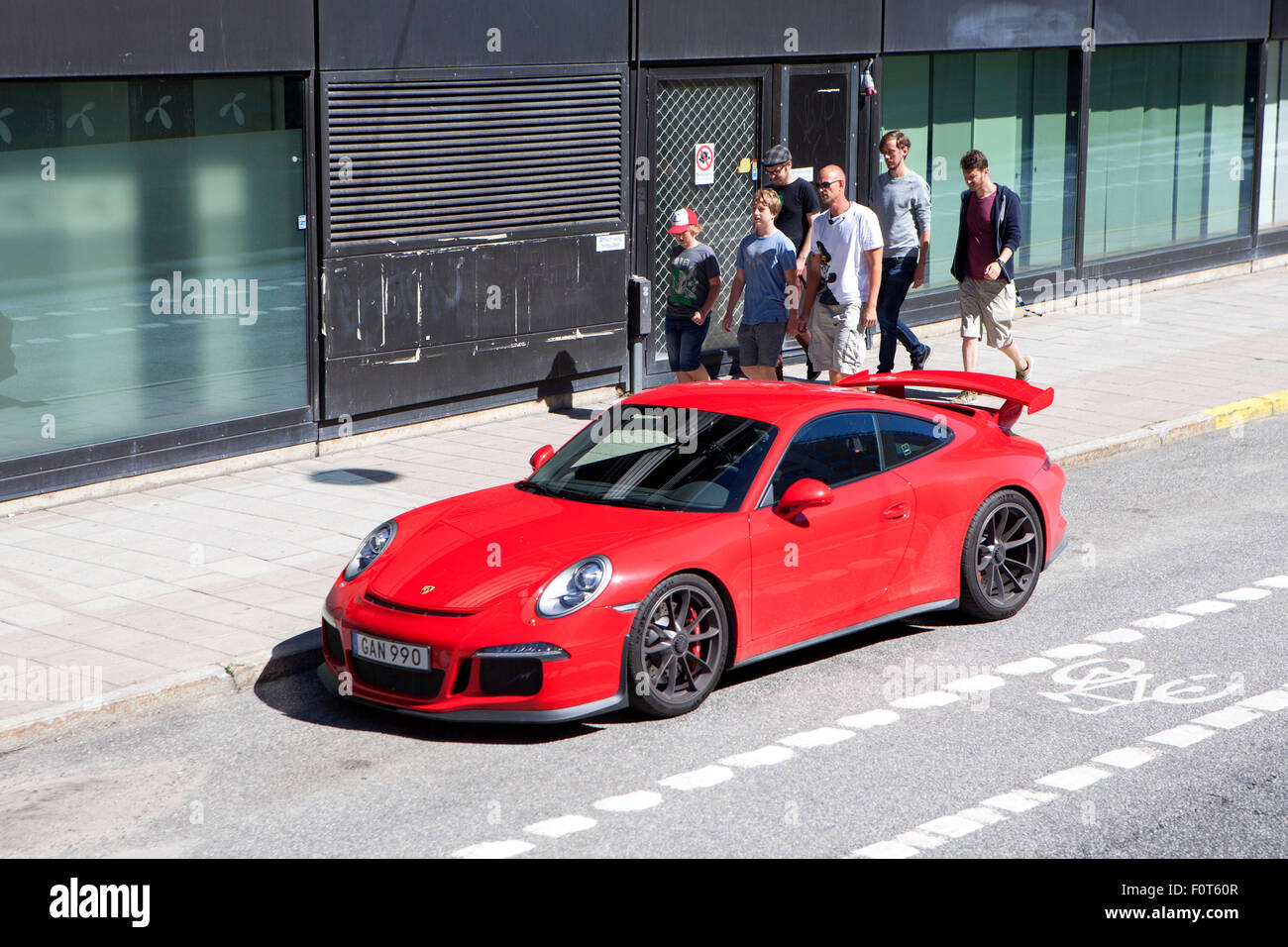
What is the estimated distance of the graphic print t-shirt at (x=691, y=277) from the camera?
1305 cm

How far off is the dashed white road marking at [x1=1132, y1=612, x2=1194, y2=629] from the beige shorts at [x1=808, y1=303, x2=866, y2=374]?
459 cm

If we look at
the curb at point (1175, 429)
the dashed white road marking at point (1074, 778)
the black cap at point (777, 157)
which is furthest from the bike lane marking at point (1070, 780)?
the black cap at point (777, 157)

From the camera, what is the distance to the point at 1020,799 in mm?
6539

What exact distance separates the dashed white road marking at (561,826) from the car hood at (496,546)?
1150mm

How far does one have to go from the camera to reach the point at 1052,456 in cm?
1245

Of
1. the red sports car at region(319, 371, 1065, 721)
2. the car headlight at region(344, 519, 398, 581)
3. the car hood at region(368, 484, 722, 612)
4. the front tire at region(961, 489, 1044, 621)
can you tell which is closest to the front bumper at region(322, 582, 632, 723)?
the red sports car at region(319, 371, 1065, 721)

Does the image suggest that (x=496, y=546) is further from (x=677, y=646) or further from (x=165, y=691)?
(x=165, y=691)

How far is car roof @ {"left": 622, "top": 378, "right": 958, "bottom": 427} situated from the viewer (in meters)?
8.46

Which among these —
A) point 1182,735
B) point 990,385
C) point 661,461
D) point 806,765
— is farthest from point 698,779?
point 990,385

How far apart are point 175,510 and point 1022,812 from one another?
681cm

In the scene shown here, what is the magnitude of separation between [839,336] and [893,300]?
1.70m

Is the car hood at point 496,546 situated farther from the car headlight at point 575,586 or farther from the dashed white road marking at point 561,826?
the dashed white road marking at point 561,826

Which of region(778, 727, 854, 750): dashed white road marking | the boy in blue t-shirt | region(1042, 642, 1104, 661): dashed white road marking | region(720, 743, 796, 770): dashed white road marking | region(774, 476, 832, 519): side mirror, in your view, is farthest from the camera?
the boy in blue t-shirt

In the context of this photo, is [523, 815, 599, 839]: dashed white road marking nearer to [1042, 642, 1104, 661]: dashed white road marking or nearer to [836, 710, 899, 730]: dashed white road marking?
[836, 710, 899, 730]: dashed white road marking
